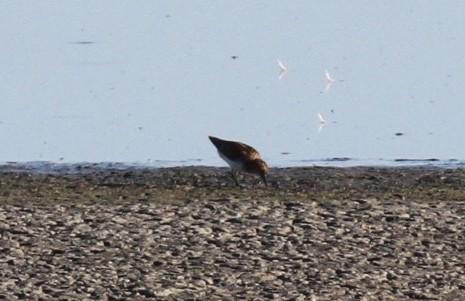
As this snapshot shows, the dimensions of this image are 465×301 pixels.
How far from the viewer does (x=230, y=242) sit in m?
12.6

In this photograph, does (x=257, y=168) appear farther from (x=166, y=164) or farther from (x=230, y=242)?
(x=230, y=242)

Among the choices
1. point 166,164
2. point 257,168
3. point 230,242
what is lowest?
point 230,242

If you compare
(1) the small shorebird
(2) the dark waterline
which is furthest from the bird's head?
(2) the dark waterline

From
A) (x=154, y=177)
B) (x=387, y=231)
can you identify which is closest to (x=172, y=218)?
(x=387, y=231)

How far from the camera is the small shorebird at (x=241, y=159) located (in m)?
15.9

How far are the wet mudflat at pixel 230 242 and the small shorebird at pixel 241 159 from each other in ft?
0.58

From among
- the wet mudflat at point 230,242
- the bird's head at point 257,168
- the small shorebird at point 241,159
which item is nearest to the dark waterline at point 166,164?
the small shorebird at point 241,159

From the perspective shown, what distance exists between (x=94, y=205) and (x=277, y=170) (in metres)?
3.22

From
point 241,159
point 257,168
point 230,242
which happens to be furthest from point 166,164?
point 230,242

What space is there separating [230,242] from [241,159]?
10.9ft

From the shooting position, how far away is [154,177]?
1669cm

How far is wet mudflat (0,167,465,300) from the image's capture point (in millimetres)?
11406

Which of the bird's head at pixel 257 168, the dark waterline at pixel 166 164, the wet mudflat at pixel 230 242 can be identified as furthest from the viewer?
the dark waterline at pixel 166 164

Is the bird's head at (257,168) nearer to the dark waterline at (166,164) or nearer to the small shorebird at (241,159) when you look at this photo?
the small shorebird at (241,159)
